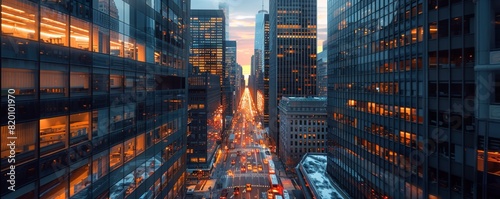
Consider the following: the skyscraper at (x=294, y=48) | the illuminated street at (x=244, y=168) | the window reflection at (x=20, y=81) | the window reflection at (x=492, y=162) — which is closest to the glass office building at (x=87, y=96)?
the window reflection at (x=20, y=81)

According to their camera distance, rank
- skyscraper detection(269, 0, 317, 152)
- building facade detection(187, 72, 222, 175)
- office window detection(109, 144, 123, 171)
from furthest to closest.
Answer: skyscraper detection(269, 0, 317, 152), building facade detection(187, 72, 222, 175), office window detection(109, 144, 123, 171)

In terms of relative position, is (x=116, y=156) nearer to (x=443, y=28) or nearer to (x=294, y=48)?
(x=443, y=28)

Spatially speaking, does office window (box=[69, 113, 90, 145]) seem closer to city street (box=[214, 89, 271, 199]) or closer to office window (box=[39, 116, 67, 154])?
office window (box=[39, 116, 67, 154])

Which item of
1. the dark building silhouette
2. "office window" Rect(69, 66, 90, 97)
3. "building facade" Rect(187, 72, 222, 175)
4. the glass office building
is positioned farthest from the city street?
"office window" Rect(69, 66, 90, 97)

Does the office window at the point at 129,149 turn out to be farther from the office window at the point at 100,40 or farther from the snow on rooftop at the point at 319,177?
the snow on rooftop at the point at 319,177

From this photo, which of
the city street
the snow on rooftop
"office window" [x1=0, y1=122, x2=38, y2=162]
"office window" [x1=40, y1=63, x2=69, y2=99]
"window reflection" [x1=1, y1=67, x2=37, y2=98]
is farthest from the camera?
the city street
